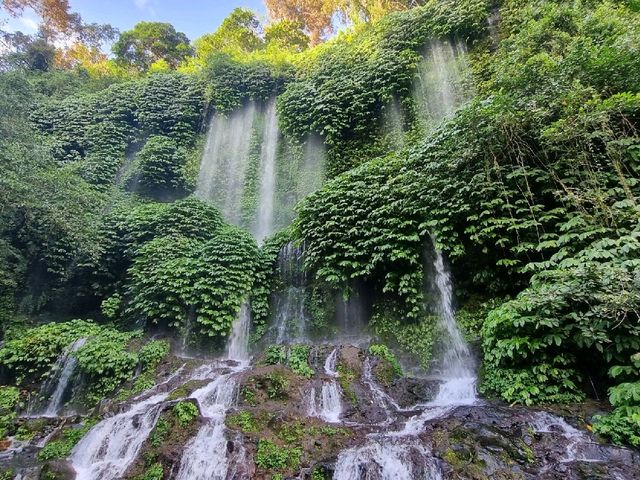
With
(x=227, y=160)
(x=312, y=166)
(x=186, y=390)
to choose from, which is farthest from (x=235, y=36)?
(x=186, y=390)

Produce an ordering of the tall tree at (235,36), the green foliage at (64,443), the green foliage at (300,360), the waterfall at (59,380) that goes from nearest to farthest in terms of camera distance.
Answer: the green foliage at (64,443) < the green foliage at (300,360) < the waterfall at (59,380) < the tall tree at (235,36)

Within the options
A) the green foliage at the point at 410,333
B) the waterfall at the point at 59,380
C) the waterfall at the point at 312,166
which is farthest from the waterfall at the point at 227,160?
the green foliage at the point at 410,333

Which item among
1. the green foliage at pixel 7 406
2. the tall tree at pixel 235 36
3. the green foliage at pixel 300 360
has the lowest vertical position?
the green foliage at pixel 7 406

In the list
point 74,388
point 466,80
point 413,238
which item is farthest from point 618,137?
point 74,388

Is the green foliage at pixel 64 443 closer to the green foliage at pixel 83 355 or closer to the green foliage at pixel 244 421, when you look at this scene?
the green foliage at pixel 83 355

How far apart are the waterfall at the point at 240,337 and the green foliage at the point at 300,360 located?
2212 millimetres

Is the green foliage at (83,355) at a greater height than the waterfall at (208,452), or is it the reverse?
the green foliage at (83,355)

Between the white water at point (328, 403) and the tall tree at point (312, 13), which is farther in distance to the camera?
the tall tree at point (312, 13)

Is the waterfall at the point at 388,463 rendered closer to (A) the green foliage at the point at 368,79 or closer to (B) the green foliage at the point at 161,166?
(A) the green foliage at the point at 368,79

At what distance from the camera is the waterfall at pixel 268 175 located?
47.4ft

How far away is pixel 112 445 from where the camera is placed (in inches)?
216

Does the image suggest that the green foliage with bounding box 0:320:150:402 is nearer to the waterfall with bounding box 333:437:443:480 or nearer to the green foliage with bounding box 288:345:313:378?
the green foliage with bounding box 288:345:313:378

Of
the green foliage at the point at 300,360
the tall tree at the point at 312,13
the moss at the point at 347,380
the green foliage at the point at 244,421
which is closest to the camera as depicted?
the green foliage at the point at 244,421

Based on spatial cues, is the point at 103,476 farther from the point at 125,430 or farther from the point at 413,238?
the point at 413,238
